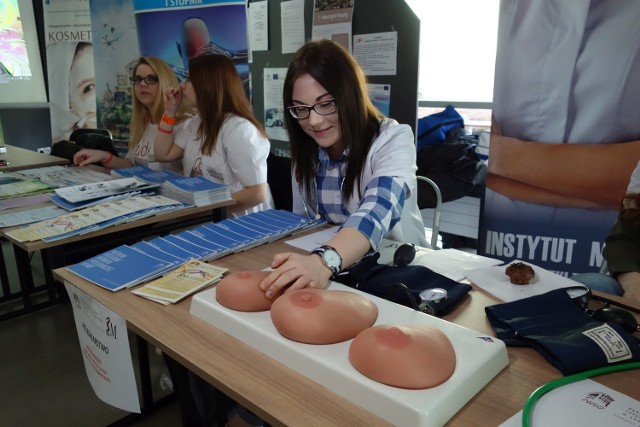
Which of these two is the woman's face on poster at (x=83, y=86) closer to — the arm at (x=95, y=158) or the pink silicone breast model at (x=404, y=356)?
the arm at (x=95, y=158)

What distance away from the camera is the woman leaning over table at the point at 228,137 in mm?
2375

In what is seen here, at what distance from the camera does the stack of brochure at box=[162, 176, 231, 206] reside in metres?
2.00

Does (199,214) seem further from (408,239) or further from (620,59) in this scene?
(620,59)

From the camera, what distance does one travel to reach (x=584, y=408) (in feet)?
2.16

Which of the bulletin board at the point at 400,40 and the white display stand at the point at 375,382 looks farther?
the bulletin board at the point at 400,40

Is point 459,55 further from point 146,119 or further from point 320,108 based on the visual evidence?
point 320,108

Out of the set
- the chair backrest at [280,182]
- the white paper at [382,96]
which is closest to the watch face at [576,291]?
the chair backrest at [280,182]

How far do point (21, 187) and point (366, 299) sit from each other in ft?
6.57

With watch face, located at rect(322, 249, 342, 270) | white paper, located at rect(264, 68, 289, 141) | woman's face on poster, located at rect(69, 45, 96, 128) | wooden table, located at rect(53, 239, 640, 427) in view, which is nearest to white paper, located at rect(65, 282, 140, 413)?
wooden table, located at rect(53, 239, 640, 427)

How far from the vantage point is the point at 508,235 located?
8.07 ft

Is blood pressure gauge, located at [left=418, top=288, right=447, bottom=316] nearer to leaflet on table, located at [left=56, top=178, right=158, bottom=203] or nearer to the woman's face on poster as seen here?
leaflet on table, located at [left=56, top=178, right=158, bottom=203]

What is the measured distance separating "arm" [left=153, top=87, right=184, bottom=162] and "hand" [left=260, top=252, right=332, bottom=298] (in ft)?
6.35

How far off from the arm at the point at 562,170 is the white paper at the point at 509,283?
4.14 ft

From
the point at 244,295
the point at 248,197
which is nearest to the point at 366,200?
the point at 244,295
